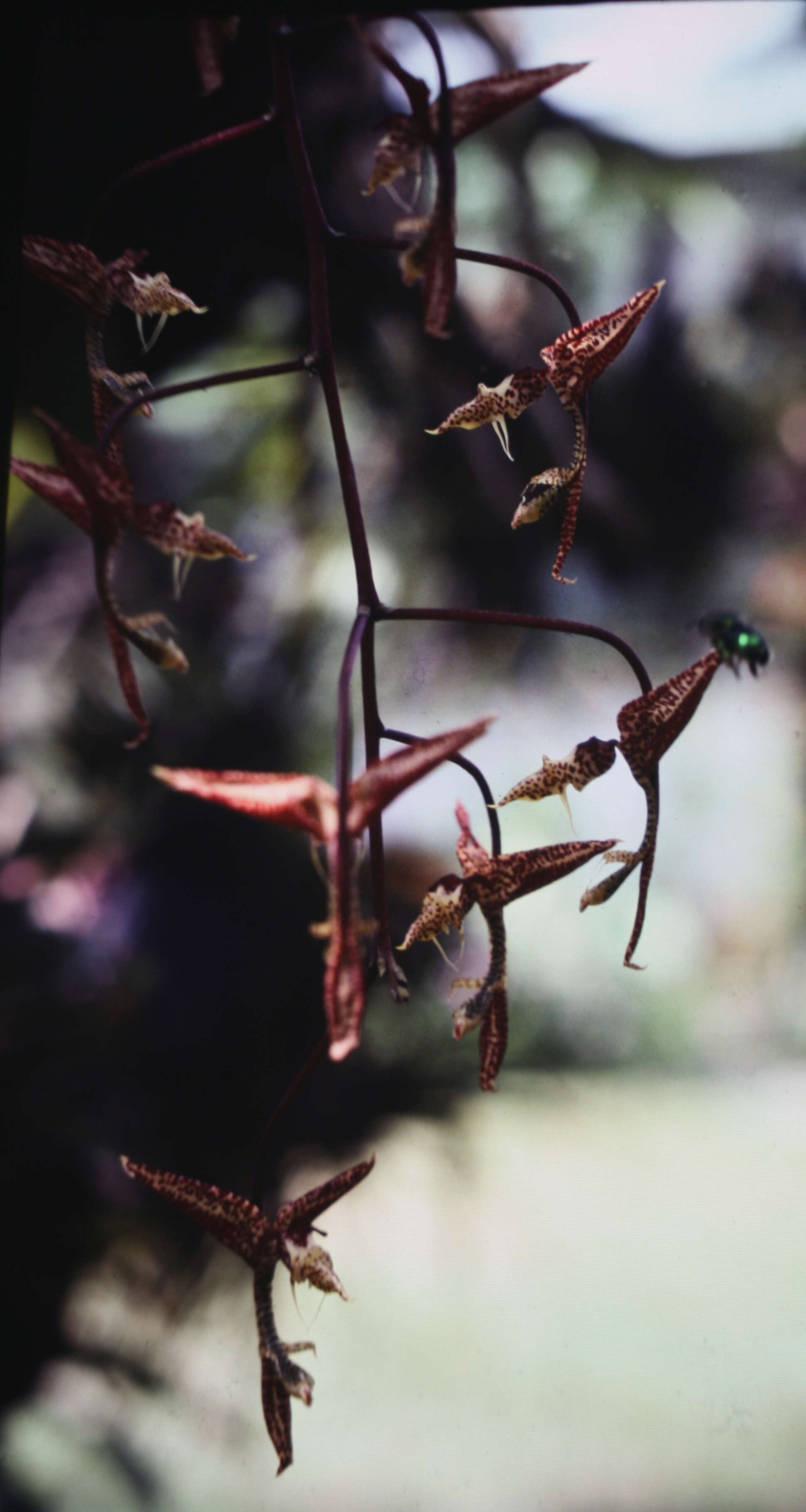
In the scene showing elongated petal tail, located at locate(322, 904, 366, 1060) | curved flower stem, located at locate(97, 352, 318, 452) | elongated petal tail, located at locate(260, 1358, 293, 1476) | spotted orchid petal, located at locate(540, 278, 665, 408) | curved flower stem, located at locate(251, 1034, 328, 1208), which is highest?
spotted orchid petal, located at locate(540, 278, 665, 408)

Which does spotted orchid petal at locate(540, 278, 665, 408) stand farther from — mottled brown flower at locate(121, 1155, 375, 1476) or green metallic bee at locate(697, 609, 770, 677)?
mottled brown flower at locate(121, 1155, 375, 1476)

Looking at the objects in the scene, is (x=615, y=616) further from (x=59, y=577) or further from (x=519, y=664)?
(x=59, y=577)

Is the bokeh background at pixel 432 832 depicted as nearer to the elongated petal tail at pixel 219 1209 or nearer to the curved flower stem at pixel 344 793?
the elongated petal tail at pixel 219 1209

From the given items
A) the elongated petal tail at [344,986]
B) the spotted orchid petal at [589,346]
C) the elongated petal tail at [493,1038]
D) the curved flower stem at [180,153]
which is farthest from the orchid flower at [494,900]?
the curved flower stem at [180,153]

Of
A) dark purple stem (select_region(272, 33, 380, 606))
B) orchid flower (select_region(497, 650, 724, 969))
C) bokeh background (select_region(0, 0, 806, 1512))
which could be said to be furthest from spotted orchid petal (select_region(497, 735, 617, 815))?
bokeh background (select_region(0, 0, 806, 1512))

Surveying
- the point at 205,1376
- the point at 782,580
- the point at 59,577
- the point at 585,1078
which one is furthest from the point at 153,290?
the point at 205,1376

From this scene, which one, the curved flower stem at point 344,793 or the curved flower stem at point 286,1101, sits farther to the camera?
the curved flower stem at point 286,1101

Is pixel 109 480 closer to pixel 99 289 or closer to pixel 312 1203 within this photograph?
pixel 99 289

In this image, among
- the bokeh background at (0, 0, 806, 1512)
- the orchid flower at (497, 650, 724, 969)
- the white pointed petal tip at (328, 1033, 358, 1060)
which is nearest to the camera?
the white pointed petal tip at (328, 1033, 358, 1060)
